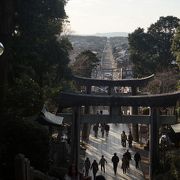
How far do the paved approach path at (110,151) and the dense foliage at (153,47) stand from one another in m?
9.82

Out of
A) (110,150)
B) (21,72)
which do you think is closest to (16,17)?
(21,72)

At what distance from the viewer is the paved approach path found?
915 inches

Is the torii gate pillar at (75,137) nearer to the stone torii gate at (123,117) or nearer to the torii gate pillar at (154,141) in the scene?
the stone torii gate at (123,117)

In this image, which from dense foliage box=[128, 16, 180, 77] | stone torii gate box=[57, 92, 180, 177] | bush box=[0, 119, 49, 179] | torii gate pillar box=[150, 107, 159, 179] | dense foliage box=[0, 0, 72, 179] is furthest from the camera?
dense foliage box=[128, 16, 180, 77]

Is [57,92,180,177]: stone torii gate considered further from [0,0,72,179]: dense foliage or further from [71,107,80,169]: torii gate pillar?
[0,0,72,179]: dense foliage

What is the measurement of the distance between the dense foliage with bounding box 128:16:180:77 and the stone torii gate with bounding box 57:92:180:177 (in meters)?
23.6

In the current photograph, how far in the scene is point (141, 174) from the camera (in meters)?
23.8

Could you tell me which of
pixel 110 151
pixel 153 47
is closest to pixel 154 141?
pixel 110 151

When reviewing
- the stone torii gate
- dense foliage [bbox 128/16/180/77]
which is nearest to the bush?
the stone torii gate

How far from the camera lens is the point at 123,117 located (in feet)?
82.6

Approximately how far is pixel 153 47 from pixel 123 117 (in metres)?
28.1

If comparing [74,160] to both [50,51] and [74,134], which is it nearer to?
[74,134]

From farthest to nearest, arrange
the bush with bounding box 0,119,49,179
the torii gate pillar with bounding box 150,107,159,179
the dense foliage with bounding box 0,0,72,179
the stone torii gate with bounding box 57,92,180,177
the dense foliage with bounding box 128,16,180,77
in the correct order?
the dense foliage with bounding box 128,16,180,77 → the stone torii gate with bounding box 57,92,180,177 → the torii gate pillar with bounding box 150,107,159,179 → the dense foliage with bounding box 0,0,72,179 → the bush with bounding box 0,119,49,179

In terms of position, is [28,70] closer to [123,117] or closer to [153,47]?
[123,117]
